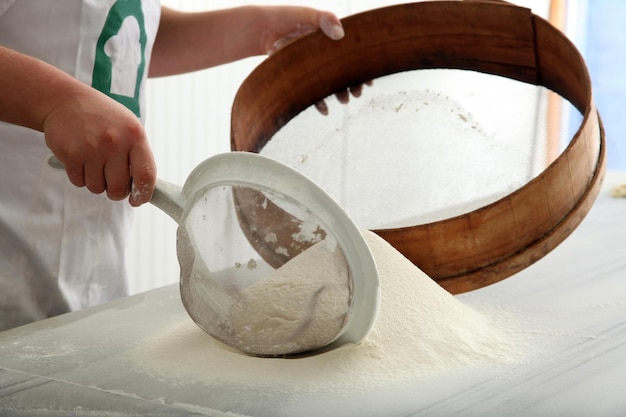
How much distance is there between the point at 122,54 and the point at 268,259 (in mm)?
294

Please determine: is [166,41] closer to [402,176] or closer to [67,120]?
[402,176]

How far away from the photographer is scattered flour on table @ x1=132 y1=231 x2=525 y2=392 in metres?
0.43

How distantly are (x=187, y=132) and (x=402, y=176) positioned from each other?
0.86 metres

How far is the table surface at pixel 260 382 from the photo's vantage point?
0.39 meters

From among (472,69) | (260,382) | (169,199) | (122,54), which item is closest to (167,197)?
(169,199)

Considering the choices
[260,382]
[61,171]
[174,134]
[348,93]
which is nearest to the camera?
[260,382]

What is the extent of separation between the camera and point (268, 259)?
447 mm

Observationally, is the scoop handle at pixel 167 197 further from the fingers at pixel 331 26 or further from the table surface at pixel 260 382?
the fingers at pixel 331 26

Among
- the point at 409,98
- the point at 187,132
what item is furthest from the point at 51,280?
the point at 187,132

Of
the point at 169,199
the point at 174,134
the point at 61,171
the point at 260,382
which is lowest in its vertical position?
the point at 260,382

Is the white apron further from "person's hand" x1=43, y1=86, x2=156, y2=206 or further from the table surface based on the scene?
"person's hand" x1=43, y1=86, x2=156, y2=206

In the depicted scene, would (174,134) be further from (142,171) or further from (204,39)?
(142,171)

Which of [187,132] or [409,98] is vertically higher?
[187,132]

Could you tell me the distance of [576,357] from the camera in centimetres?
46
